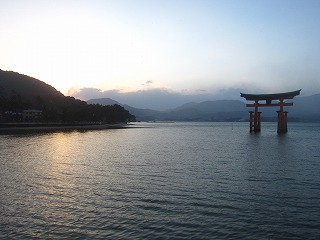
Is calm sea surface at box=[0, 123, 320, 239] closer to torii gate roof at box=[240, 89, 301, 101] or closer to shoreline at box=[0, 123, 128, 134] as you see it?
torii gate roof at box=[240, 89, 301, 101]

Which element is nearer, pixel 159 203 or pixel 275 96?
pixel 159 203

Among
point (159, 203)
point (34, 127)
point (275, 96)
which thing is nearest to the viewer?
point (159, 203)

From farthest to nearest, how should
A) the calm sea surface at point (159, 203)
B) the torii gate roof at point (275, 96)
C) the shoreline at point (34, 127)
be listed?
1. the shoreline at point (34, 127)
2. the torii gate roof at point (275, 96)
3. the calm sea surface at point (159, 203)

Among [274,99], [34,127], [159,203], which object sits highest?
[274,99]

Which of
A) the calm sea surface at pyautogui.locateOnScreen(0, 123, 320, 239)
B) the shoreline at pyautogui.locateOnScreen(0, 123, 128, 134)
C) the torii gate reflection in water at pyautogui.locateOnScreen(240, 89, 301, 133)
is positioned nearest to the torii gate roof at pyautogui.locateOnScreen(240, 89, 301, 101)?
the torii gate reflection in water at pyautogui.locateOnScreen(240, 89, 301, 133)

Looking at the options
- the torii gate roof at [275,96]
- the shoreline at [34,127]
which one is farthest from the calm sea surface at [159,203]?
the shoreline at [34,127]

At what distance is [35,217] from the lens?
40.2 feet

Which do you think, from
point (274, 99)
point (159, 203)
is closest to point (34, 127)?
point (274, 99)

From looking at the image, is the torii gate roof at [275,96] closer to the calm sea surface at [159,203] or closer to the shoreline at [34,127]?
the calm sea surface at [159,203]

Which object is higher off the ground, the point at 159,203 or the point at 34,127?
the point at 34,127

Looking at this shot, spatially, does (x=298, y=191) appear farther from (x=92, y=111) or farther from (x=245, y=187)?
(x=92, y=111)

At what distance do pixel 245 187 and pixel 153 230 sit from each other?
8.58m

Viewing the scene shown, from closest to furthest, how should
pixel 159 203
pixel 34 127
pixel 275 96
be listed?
1. pixel 159 203
2. pixel 275 96
3. pixel 34 127

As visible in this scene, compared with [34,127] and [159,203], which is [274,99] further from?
[34,127]
